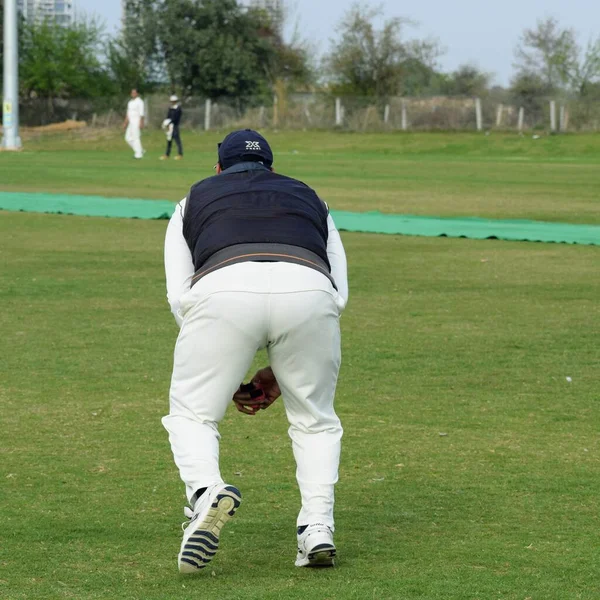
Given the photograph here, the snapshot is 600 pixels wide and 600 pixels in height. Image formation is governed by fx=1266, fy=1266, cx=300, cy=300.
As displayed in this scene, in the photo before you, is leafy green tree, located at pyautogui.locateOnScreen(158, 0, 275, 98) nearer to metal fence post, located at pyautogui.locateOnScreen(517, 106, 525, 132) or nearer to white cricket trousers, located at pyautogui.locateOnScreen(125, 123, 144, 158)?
metal fence post, located at pyautogui.locateOnScreen(517, 106, 525, 132)

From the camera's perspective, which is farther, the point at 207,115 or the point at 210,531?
the point at 207,115

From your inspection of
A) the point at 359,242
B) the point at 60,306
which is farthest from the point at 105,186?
the point at 60,306

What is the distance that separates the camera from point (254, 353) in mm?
4730

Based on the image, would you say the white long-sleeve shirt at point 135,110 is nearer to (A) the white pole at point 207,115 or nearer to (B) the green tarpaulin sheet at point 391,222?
(B) the green tarpaulin sheet at point 391,222

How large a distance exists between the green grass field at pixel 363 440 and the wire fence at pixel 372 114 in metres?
43.0

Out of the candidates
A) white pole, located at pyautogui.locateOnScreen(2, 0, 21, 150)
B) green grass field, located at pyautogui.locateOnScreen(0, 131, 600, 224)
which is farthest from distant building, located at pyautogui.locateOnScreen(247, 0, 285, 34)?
white pole, located at pyautogui.locateOnScreen(2, 0, 21, 150)

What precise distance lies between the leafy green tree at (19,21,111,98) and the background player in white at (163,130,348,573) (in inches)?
2601

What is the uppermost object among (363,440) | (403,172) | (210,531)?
(403,172)

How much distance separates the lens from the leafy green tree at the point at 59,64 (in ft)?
226

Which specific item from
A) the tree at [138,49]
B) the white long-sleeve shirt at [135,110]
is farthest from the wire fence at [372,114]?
the white long-sleeve shirt at [135,110]

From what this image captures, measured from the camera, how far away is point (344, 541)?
512 cm

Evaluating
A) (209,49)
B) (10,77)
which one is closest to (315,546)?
(10,77)

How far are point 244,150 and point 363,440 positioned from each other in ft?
7.41

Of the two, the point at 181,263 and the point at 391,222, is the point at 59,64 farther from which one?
the point at 181,263
